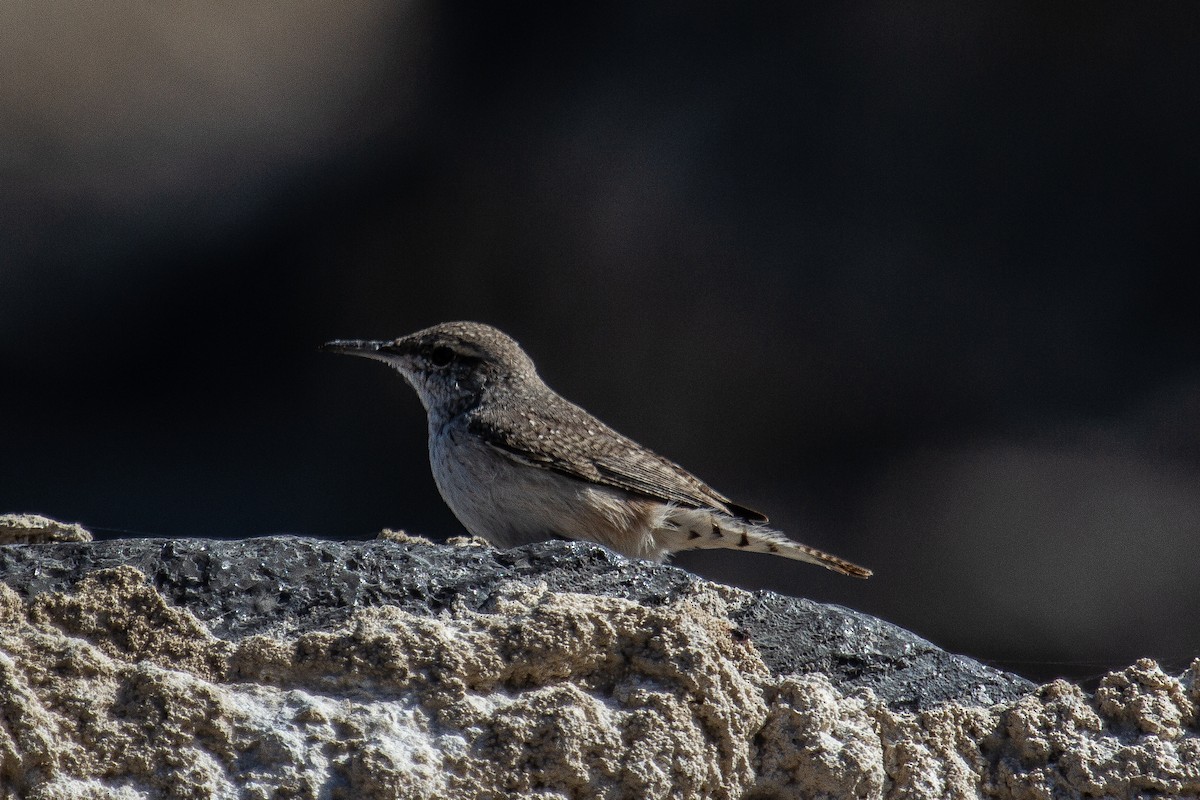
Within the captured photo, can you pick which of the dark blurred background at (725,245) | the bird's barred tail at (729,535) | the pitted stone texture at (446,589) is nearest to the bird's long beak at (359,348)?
the bird's barred tail at (729,535)

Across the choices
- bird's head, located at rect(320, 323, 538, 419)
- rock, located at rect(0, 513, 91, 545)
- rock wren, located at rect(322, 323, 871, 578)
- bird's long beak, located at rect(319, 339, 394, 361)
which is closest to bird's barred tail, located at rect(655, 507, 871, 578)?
rock wren, located at rect(322, 323, 871, 578)

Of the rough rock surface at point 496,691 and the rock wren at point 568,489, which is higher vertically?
the rock wren at point 568,489

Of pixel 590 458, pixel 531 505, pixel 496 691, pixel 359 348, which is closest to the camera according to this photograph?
pixel 496 691

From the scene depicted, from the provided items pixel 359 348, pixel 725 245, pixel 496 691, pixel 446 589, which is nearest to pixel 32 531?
pixel 446 589

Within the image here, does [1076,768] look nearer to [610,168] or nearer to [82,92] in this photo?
[610,168]

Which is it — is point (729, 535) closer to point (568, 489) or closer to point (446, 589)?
point (568, 489)

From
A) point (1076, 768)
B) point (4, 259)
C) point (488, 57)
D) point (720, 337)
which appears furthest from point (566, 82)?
point (1076, 768)

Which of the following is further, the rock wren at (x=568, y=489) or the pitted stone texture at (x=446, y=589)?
the rock wren at (x=568, y=489)

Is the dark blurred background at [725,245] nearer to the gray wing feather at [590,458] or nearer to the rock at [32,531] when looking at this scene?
the gray wing feather at [590,458]
